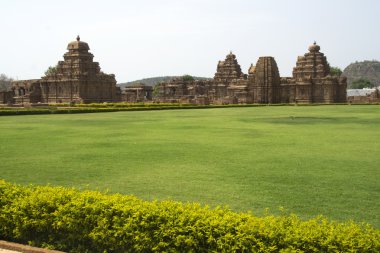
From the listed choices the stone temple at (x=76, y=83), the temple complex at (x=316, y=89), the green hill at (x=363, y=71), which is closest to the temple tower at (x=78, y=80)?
the stone temple at (x=76, y=83)

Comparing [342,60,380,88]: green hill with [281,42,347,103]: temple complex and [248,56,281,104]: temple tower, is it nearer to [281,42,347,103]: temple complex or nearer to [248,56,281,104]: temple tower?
[281,42,347,103]: temple complex

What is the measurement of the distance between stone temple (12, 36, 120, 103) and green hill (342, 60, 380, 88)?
439ft

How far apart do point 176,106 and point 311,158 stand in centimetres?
3343

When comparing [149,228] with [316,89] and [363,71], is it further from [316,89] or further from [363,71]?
[363,71]

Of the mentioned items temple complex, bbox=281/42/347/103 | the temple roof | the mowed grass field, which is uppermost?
the temple roof

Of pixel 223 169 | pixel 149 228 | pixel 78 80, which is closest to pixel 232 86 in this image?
pixel 78 80

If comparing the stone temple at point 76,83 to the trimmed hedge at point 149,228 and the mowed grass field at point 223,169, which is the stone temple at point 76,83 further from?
the trimmed hedge at point 149,228

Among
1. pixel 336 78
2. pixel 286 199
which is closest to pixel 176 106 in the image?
pixel 336 78

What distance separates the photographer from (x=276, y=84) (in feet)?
187

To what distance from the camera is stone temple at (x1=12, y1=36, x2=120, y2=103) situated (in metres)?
58.8

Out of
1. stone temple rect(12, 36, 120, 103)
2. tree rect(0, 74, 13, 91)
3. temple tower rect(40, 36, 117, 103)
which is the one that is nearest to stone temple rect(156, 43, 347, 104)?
stone temple rect(12, 36, 120, 103)

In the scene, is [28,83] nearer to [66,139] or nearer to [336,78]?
[336,78]

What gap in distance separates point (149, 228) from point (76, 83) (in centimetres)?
5715

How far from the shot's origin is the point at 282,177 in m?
8.16
